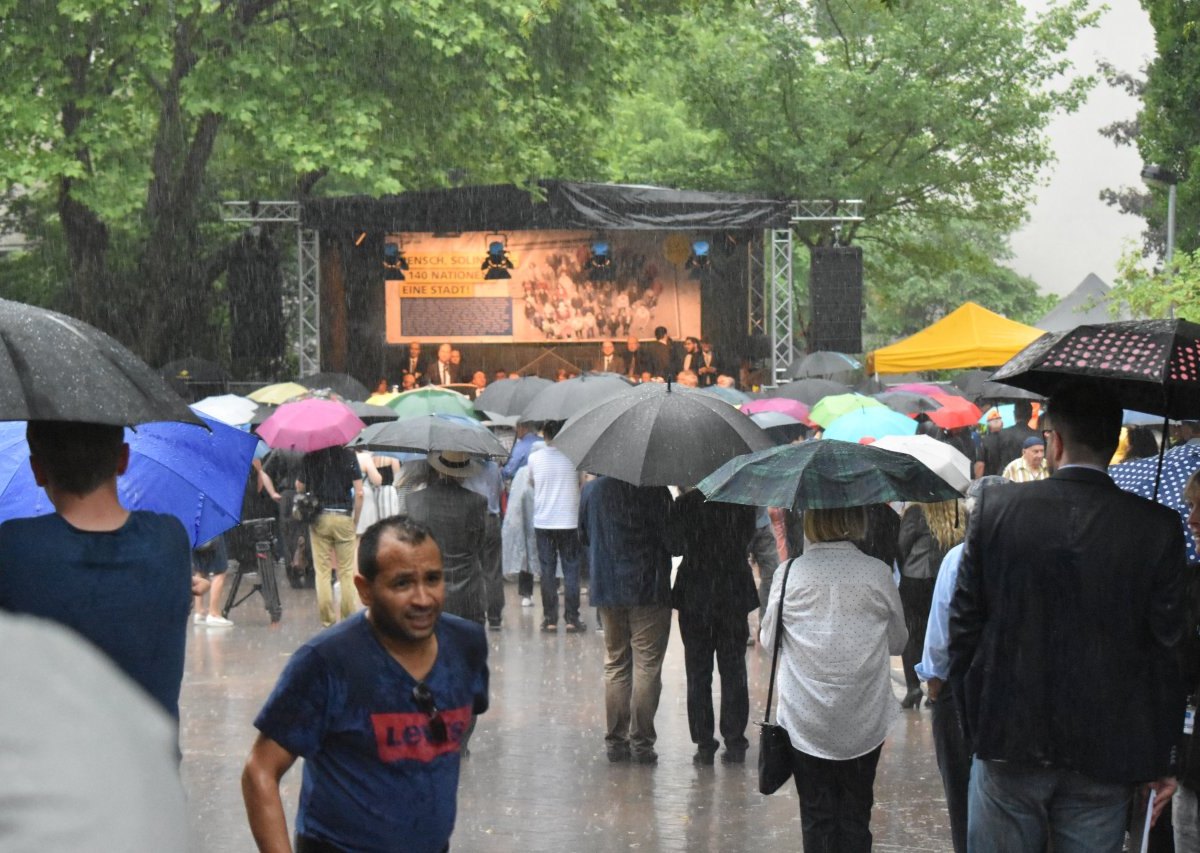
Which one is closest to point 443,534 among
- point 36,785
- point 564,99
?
point 36,785

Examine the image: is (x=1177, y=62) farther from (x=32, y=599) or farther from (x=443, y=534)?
(x=32, y=599)

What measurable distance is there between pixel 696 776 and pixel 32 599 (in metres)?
5.76

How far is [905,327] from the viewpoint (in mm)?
78625

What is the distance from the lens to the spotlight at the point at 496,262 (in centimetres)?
→ 3116

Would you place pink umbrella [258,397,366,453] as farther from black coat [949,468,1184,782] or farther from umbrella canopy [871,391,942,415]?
black coat [949,468,1184,782]

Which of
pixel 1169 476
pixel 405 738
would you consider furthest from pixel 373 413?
pixel 405 738

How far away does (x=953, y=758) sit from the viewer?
6.43 m

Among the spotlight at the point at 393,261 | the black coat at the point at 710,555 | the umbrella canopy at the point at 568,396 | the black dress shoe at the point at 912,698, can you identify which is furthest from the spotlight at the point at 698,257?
the black coat at the point at 710,555

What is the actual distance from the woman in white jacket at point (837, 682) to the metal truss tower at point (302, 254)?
71.3 ft

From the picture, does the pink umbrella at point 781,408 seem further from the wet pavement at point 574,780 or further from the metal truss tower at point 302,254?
the metal truss tower at point 302,254

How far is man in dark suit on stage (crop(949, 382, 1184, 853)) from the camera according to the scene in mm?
4371

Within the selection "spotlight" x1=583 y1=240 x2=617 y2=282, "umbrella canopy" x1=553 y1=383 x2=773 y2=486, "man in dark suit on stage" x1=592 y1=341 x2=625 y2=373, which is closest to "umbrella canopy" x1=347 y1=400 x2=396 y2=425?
"umbrella canopy" x1=553 y1=383 x2=773 y2=486

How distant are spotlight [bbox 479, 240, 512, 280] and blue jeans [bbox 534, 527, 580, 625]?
16150mm

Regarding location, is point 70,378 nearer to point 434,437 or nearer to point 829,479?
point 829,479
